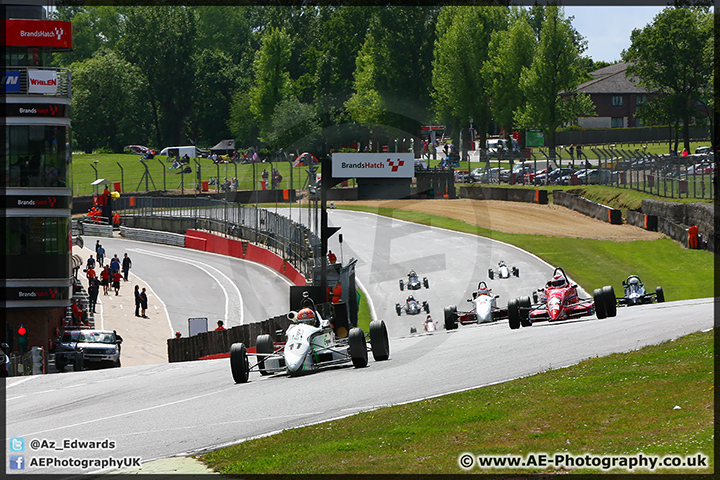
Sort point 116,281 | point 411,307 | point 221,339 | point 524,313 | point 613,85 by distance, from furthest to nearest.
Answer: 1. point 613,85
2. point 116,281
3. point 411,307
4. point 221,339
5. point 524,313

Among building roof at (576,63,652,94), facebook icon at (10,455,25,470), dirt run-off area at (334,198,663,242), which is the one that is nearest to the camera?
facebook icon at (10,455,25,470)

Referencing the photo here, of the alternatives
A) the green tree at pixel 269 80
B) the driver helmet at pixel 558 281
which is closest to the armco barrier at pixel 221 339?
the driver helmet at pixel 558 281

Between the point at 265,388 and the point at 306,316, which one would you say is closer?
the point at 265,388

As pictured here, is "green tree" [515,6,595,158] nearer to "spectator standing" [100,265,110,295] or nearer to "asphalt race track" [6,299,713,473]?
"spectator standing" [100,265,110,295]

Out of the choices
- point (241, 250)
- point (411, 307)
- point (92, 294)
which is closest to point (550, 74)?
point (241, 250)

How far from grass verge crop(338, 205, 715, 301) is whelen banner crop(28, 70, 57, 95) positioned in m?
24.1

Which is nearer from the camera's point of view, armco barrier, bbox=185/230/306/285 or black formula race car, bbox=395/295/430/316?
black formula race car, bbox=395/295/430/316

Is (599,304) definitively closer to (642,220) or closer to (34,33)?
(34,33)

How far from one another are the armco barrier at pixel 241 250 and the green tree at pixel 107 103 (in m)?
56.9

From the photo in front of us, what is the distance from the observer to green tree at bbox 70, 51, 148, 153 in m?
112

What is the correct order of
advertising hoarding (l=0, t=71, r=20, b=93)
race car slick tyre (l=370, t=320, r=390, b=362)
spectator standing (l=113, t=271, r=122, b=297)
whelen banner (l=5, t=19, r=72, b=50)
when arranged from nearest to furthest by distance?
1. race car slick tyre (l=370, t=320, r=390, b=362)
2. advertising hoarding (l=0, t=71, r=20, b=93)
3. whelen banner (l=5, t=19, r=72, b=50)
4. spectator standing (l=113, t=271, r=122, b=297)

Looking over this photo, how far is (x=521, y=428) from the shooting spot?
10727 millimetres

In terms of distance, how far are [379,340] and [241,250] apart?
37017 mm

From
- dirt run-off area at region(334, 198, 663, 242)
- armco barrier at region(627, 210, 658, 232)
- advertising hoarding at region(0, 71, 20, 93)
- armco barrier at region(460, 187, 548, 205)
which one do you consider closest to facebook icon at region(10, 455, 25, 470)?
advertising hoarding at region(0, 71, 20, 93)
